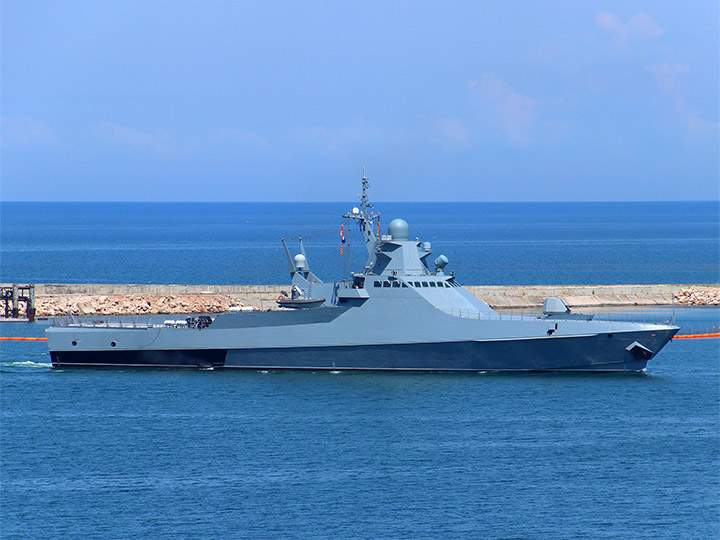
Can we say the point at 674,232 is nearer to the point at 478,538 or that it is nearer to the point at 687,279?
the point at 687,279

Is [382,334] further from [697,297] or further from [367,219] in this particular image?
[697,297]

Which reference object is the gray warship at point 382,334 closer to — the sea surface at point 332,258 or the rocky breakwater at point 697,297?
the sea surface at point 332,258

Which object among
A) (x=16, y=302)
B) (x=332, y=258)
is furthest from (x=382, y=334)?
(x=332, y=258)

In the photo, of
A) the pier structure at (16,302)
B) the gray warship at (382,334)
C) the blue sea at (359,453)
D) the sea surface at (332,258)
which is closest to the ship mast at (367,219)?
the gray warship at (382,334)

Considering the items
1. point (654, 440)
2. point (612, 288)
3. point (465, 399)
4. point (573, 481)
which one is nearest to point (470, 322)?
point (465, 399)

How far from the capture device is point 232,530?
24516 millimetres

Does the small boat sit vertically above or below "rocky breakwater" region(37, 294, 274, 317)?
above

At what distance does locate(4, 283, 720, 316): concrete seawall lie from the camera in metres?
63.9

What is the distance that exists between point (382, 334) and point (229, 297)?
24192 millimetres

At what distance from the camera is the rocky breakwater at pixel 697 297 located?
67812mm

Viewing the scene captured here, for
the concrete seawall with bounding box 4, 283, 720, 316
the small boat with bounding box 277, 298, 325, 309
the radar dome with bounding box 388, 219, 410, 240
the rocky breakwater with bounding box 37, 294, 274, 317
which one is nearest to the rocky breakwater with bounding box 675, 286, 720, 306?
the concrete seawall with bounding box 4, 283, 720, 316

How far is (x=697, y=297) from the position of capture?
Result: 6850 cm

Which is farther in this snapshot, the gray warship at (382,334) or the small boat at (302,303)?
the small boat at (302,303)

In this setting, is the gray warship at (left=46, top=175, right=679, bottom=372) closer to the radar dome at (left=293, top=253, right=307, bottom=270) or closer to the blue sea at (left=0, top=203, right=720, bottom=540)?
the radar dome at (left=293, top=253, right=307, bottom=270)
